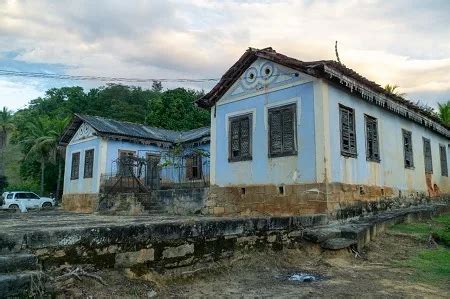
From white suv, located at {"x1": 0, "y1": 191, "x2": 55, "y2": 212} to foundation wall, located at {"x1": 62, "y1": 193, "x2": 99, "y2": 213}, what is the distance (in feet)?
12.4

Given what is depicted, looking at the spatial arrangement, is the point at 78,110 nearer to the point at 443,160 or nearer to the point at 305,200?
the point at 443,160

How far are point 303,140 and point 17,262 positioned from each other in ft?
25.5

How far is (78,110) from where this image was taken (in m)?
43.8

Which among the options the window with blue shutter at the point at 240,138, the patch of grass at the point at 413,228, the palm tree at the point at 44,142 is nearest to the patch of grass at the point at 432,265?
the patch of grass at the point at 413,228

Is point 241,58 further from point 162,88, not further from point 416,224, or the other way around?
point 162,88

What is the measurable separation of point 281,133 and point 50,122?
27.4m

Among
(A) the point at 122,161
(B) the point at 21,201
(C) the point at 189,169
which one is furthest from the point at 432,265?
(B) the point at 21,201

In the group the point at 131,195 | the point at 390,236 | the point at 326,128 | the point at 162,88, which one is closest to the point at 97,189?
the point at 131,195

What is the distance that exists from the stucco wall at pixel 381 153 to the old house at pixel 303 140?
30 millimetres

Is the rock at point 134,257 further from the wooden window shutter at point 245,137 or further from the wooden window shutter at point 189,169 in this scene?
the wooden window shutter at point 189,169

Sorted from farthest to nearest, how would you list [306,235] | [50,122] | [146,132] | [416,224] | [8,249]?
1. [50,122]
2. [146,132]
3. [416,224]
4. [306,235]
5. [8,249]

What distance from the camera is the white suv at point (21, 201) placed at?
2489cm

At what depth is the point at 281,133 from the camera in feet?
34.3

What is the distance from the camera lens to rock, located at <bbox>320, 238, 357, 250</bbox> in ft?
22.9
